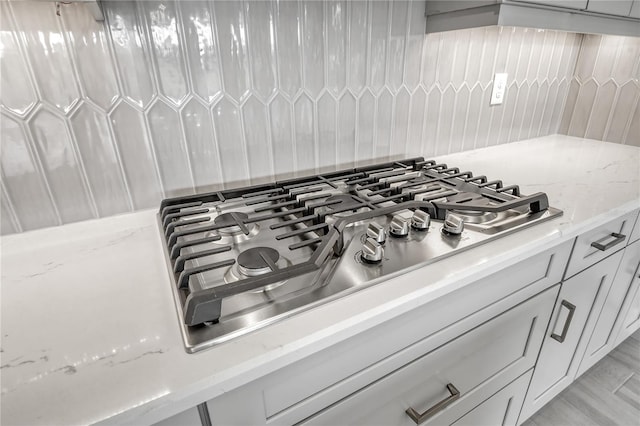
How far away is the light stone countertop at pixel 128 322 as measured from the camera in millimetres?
398

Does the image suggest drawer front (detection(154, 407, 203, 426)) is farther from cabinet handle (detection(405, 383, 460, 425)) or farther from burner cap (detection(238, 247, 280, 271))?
cabinet handle (detection(405, 383, 460, 425))

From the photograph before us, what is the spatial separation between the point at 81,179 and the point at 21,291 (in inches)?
12.8

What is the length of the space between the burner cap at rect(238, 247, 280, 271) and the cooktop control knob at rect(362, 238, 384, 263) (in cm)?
17

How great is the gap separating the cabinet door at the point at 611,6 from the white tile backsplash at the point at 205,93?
326 millimetres

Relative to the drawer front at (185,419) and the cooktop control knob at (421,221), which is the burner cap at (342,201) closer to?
the cooktop control knob at (421,221)

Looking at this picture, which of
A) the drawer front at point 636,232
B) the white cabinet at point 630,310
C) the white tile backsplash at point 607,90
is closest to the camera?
the drawer front at point 636,232

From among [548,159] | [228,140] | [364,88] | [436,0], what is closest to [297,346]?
[228,140]

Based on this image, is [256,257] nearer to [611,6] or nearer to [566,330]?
[566,330]

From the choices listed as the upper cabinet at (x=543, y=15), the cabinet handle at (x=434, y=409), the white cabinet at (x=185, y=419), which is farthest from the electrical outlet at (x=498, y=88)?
the white cabinet at (x=185, y=419)

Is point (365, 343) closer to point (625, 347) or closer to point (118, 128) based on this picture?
point (118, 128)

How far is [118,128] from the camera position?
83 cm

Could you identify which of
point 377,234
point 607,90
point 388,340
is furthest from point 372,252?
point 607,90

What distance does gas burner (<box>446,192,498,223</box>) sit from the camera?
2.67 feet

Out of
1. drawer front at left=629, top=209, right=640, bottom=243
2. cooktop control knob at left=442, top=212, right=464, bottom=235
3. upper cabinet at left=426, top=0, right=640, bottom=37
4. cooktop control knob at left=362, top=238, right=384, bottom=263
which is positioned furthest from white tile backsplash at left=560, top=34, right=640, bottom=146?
cooktop control knob at left=362, top=238, right=384, bottom=263
